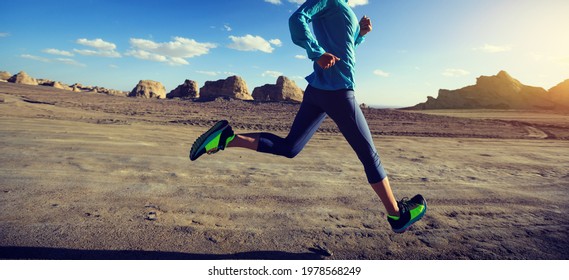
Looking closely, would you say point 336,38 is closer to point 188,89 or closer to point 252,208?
point 252,208

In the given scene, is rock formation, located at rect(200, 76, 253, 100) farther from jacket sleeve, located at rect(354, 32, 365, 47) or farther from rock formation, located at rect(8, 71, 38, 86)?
jacket sleeve, located at rect(354, 32, 365, 47)

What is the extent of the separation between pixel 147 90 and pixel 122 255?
47116mm

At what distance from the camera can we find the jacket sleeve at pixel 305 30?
209 centimetres

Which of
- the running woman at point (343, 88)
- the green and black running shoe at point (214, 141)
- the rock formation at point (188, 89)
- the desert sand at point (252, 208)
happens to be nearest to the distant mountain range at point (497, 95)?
the rock formation at point (188, 89)

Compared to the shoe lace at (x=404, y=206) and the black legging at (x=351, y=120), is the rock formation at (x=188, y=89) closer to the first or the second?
the black legging at (x=351, y=120)

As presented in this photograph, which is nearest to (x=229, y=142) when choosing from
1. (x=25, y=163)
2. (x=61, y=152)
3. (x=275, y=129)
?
(x=25, y=163)

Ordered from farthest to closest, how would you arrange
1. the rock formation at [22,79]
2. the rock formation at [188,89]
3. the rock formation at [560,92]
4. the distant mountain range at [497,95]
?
the distant mountain range at [497,95] < the rock formation at [560,92] < the rock formation at [22,79] < the rock formation at [188,89]

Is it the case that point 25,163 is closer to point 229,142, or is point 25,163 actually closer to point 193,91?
point 229,142

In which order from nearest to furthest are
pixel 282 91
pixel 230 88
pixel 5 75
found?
pixel 282 91 < pixel 230 88 < pixel 5 75

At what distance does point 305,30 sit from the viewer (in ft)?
6.85

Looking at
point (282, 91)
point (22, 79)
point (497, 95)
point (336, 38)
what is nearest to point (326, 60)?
point (336, 38)

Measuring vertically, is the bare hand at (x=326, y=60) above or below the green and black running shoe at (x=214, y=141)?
above

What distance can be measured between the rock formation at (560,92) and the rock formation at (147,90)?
65.6 m

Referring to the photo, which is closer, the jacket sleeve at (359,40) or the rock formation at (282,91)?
the jacket sleeve at (359,40)
